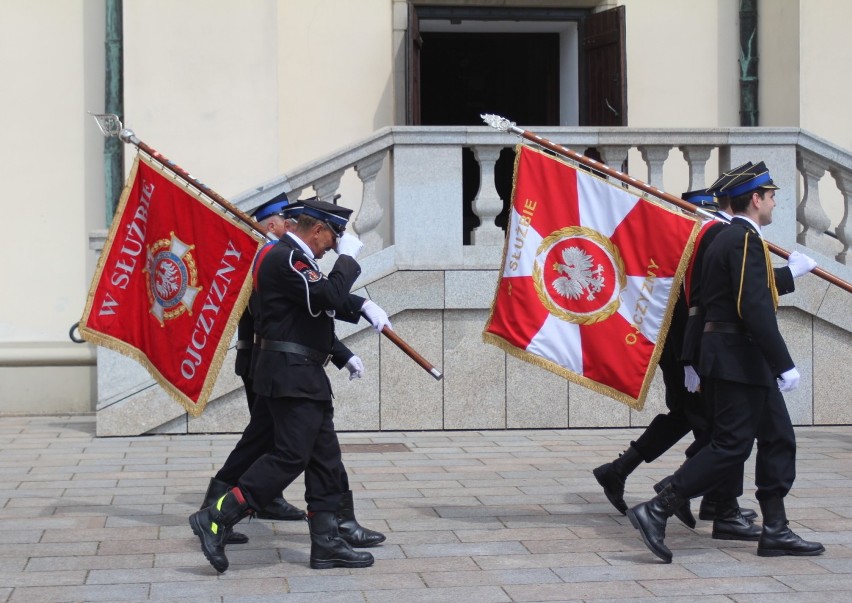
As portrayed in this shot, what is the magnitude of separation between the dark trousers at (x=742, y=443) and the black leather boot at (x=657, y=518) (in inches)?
2.2

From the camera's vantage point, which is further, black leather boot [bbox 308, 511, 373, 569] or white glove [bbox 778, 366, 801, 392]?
white glove [bbox 778, 366, 801, 392]

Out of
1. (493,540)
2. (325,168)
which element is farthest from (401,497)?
(325,168)

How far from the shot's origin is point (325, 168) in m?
9.76

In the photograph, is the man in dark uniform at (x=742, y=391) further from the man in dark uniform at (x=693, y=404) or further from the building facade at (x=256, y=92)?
the building facade at (x=256, y=92)

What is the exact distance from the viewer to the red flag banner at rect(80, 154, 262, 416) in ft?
23.4

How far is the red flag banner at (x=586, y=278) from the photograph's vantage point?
6.78 meters

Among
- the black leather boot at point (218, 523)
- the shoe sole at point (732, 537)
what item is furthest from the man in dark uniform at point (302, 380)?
the shoe sole at point (732, 537)

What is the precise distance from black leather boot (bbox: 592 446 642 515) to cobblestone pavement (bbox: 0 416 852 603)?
0.10 m

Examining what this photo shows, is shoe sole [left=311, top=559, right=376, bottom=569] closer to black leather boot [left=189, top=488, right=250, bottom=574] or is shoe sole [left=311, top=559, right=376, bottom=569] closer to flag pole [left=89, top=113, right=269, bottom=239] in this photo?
black leather boot [left=189, top=488, right=250, bottom=574]

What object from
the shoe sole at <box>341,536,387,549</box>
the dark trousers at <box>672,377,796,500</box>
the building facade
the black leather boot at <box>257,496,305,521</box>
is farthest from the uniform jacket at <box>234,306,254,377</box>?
the building facade

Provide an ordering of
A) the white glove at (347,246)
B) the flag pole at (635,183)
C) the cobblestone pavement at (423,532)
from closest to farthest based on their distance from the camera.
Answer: the cobblestone pavement at (423,532) → the white glove at (347,246) → the flag pole at (635,183)

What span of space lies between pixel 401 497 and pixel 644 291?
5.98 ft

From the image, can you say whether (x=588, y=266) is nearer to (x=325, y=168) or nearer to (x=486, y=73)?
(x=325, y=168)

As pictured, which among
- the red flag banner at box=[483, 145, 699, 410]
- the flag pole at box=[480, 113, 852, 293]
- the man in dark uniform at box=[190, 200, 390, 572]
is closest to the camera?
the man in dark uniform at box=[190, 200, 390, 572]
